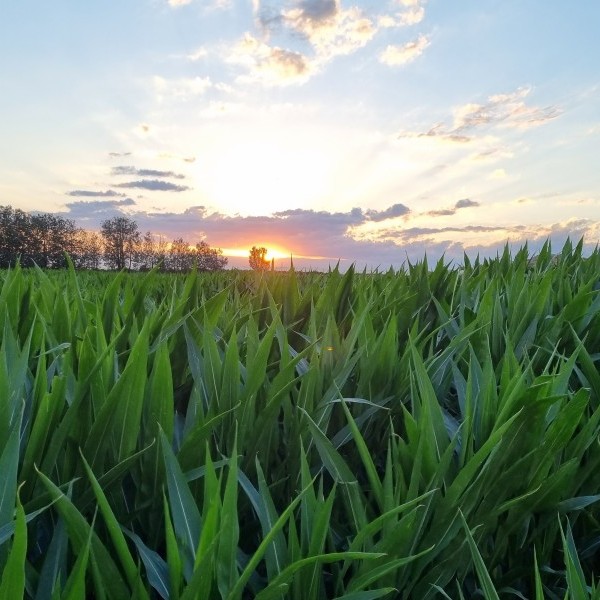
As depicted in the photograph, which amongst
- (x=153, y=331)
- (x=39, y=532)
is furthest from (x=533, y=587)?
(x=153, y=331)

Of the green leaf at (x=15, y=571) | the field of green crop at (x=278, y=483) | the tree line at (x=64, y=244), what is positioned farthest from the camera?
the tree line at (x=64, y=244)

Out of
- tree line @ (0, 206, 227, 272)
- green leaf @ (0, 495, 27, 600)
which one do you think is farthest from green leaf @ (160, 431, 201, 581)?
tree line @ (0, 206, 227, 272)

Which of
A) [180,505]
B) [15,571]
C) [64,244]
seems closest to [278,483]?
[180,505]

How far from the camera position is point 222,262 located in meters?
58.9

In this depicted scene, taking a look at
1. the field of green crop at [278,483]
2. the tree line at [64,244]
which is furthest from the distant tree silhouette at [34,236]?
the field of green crop at [278,483]

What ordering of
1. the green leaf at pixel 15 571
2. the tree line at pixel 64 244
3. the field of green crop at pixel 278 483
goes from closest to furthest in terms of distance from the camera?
1. the green leaf at pixel 15 571
2. the field of green crop at pixel 278 483
3. the tree line at pixel 64 244

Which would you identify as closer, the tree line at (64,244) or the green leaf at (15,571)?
the green leaf at (15,571)

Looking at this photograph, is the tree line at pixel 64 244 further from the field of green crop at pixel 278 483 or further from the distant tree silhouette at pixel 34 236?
the field of green crop at pixel 278 483

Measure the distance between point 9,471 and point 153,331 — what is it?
73 centimetres

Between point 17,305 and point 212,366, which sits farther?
point 17,305

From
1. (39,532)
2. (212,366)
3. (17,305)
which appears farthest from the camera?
(17,305)

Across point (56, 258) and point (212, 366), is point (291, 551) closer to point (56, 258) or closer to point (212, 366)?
point (212, 366)

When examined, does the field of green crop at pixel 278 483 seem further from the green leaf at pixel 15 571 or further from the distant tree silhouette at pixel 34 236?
the distant tree silhouette at pixel 34 236

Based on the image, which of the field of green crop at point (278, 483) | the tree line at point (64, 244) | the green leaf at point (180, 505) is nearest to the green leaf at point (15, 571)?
the field of green crop at point (278, 483)
